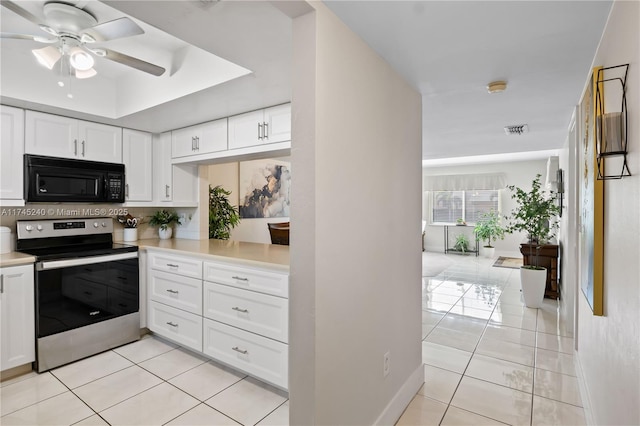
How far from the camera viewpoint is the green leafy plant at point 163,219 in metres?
3.87

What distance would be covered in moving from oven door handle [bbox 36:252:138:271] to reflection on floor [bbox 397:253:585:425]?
267cm

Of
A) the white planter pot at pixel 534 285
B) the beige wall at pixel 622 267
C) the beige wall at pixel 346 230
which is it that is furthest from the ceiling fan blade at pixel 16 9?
the white planter pot at pixel 534 285

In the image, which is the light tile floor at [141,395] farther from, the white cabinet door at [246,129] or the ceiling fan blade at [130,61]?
the ceiling fan blade at [130,61]

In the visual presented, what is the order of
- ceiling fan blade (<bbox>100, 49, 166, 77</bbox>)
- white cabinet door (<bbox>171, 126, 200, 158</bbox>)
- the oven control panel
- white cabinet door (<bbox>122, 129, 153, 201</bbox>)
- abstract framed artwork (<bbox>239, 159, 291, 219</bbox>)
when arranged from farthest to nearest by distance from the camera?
abstract framed artwork (<bbox>239, 159, 291, 219</bbox>) → white cabinet door (<bbox>122, 129, 153, 201</bbox>) → white cabinet door (<bbox>171, 126, 200, 158</bbox>) → the oven control panel → ceiling fan blade (<bbox>100, 49, 166, 77</bbox>)

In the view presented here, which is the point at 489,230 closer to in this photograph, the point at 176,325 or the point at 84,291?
the point at 176,325

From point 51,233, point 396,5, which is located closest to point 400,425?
point 396,5

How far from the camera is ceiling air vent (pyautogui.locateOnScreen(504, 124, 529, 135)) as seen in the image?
11.4 feet

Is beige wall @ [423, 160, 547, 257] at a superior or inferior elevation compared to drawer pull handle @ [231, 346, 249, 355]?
superior

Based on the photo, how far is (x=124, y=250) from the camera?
313cm

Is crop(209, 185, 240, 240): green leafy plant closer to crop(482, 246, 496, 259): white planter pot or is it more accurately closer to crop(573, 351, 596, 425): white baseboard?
crop(573, 351, 596, 425): white baseboard

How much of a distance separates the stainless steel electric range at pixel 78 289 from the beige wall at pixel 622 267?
343 centimetres

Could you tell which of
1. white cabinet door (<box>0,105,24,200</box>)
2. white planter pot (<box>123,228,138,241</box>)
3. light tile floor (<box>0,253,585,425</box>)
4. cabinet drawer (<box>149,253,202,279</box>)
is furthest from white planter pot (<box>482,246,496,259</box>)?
white cabinet door (<box>0,105,24,200</box>)

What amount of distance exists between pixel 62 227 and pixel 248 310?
204cm

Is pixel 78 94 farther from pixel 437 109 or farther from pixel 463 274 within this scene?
pixel 463 274
